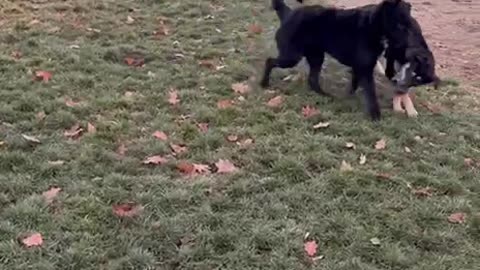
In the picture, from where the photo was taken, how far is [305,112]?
19.8 feet

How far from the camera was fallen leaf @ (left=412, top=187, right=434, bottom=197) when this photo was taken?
470 centimetres

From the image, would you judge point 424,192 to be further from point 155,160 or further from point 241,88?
point 241,88

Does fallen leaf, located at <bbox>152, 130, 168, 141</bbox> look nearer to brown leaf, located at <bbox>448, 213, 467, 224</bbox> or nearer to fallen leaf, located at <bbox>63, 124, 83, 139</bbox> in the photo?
fallen leaf, located at <bbox>63, 124, 83, 139</bbox>

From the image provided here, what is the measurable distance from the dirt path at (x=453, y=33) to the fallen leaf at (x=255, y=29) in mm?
1936

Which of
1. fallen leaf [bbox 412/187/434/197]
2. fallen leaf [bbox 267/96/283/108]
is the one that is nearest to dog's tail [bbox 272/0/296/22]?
fallen leaf [bbox 267/96/283/108]

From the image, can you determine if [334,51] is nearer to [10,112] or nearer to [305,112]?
[305,112]

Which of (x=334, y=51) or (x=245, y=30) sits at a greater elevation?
(x=334, y=51)

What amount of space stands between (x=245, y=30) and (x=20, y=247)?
5274 mm

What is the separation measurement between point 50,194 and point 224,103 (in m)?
2.06

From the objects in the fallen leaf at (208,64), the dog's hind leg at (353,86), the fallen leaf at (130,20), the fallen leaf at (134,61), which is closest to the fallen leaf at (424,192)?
the dog's hind leg at (353,86)

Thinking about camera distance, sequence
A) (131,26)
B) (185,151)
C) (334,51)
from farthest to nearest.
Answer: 1. (131,26)
2. (334,51)
3. (185,151)

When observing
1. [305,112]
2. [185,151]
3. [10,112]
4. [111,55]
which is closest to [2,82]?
[10,112]

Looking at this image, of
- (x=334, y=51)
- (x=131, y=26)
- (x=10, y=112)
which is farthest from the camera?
(x=131, y=26)

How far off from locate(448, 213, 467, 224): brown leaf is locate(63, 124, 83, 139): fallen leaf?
2640mm
